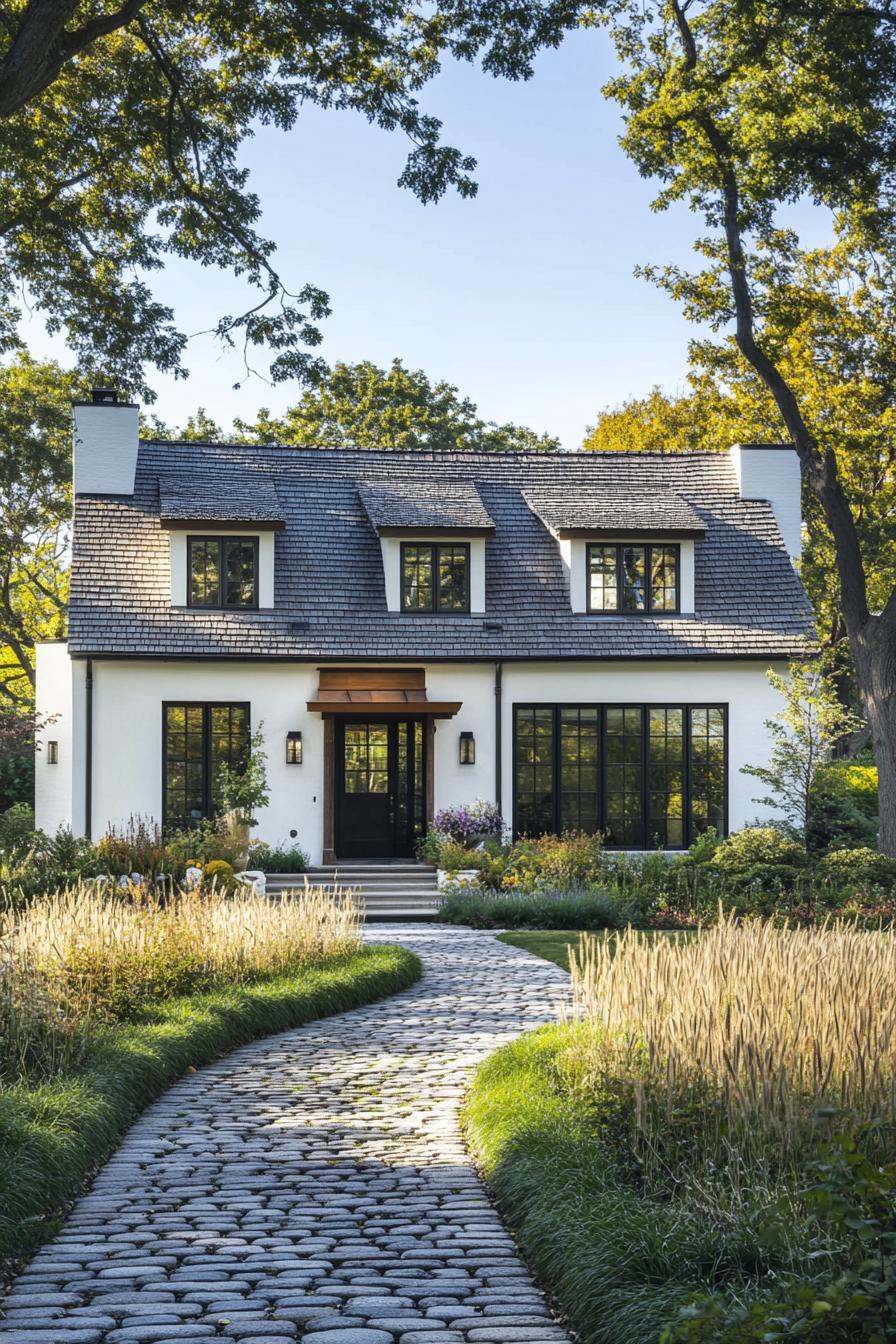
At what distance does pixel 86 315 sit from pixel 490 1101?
36.1ft

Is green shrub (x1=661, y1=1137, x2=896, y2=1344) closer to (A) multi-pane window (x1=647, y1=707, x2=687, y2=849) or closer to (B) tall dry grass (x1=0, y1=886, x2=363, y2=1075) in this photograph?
(B) tall dry grass (x1=0, y1=886, x2=363, y2=1075)

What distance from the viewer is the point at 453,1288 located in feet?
16.8

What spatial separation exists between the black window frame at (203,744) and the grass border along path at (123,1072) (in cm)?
922

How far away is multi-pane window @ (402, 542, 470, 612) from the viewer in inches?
941

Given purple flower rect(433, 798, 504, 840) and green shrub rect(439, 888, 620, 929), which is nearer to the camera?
green shrub rect(439, 888, 620, 929)

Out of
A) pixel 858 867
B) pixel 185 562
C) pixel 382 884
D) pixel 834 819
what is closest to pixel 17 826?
pixel 185 562

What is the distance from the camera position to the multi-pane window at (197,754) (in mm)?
22375

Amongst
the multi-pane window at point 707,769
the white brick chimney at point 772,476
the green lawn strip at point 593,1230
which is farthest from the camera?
the white brick chimney at point 772,476

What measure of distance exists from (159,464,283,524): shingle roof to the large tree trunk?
949 cm

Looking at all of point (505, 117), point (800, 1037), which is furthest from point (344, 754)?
point (800, 1037)

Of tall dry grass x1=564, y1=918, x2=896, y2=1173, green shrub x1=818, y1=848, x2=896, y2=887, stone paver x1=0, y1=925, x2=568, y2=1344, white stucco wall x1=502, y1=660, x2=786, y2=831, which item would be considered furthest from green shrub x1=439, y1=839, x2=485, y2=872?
tall dry grass x1=564, y1=918, x2=896, y2=1173

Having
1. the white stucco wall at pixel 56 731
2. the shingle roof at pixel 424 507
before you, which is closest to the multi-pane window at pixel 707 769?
the shingle roof at pixel 424 507

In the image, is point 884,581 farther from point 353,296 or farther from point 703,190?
point 353,296

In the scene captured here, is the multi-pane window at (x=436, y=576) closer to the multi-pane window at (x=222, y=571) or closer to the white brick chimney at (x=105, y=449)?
the multi-pane window at (x=222, y=571)
